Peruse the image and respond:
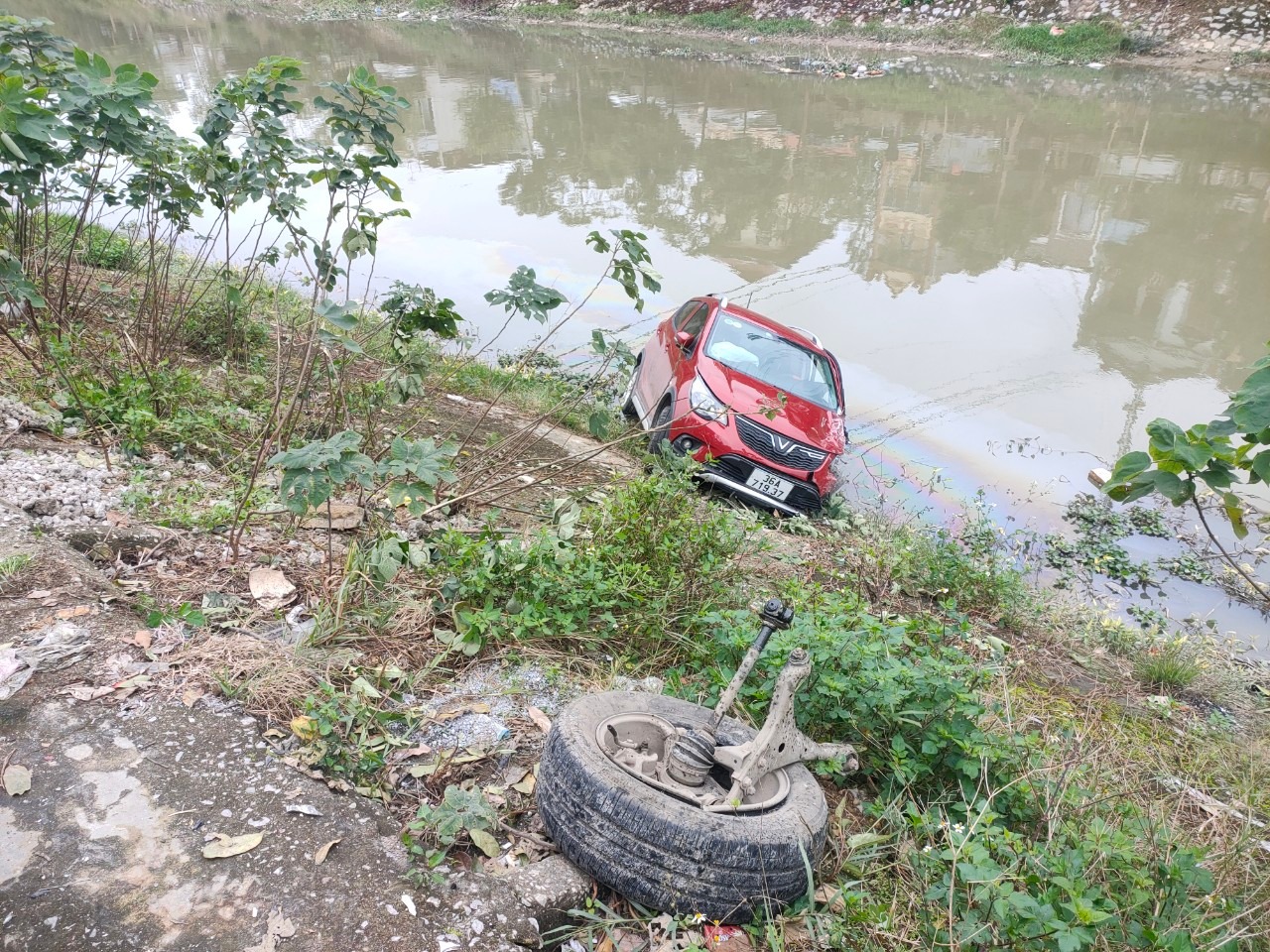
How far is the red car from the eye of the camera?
698cm

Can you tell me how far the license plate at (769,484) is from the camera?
700 cm

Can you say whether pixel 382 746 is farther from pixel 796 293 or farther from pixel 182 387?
pixel 796 293

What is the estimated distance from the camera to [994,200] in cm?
1609

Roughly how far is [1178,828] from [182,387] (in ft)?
18.9

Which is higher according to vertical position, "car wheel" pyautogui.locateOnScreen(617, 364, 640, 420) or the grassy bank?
the grassy bank

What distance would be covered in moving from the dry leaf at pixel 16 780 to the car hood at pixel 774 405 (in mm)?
5344

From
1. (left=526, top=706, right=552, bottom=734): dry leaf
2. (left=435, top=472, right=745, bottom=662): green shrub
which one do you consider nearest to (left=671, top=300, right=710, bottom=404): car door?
(left=435, top=472, right=745, bottom=662): green shrub

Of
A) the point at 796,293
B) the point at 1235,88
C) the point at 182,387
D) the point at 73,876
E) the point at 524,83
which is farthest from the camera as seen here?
the point at 524,83

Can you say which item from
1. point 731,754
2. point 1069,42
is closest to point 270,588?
point 731,754

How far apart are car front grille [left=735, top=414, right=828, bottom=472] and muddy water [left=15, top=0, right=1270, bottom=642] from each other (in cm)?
140

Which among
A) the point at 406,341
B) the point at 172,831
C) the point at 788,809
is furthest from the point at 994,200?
the point at 172,831

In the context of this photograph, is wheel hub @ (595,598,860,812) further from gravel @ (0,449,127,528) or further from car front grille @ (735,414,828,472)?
car front grille @ (735,414,828,472)

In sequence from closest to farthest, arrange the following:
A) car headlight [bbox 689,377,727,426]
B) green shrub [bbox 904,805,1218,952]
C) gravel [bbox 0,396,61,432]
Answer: green shrub [bbox 904,805,1218,952] → gravel [bbox 0,396,61,432] → car headlight [bbox 689,377,727,426]

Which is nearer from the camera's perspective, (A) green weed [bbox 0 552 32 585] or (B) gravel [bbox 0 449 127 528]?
(A) green weed [bbox 0 552 32 585]
